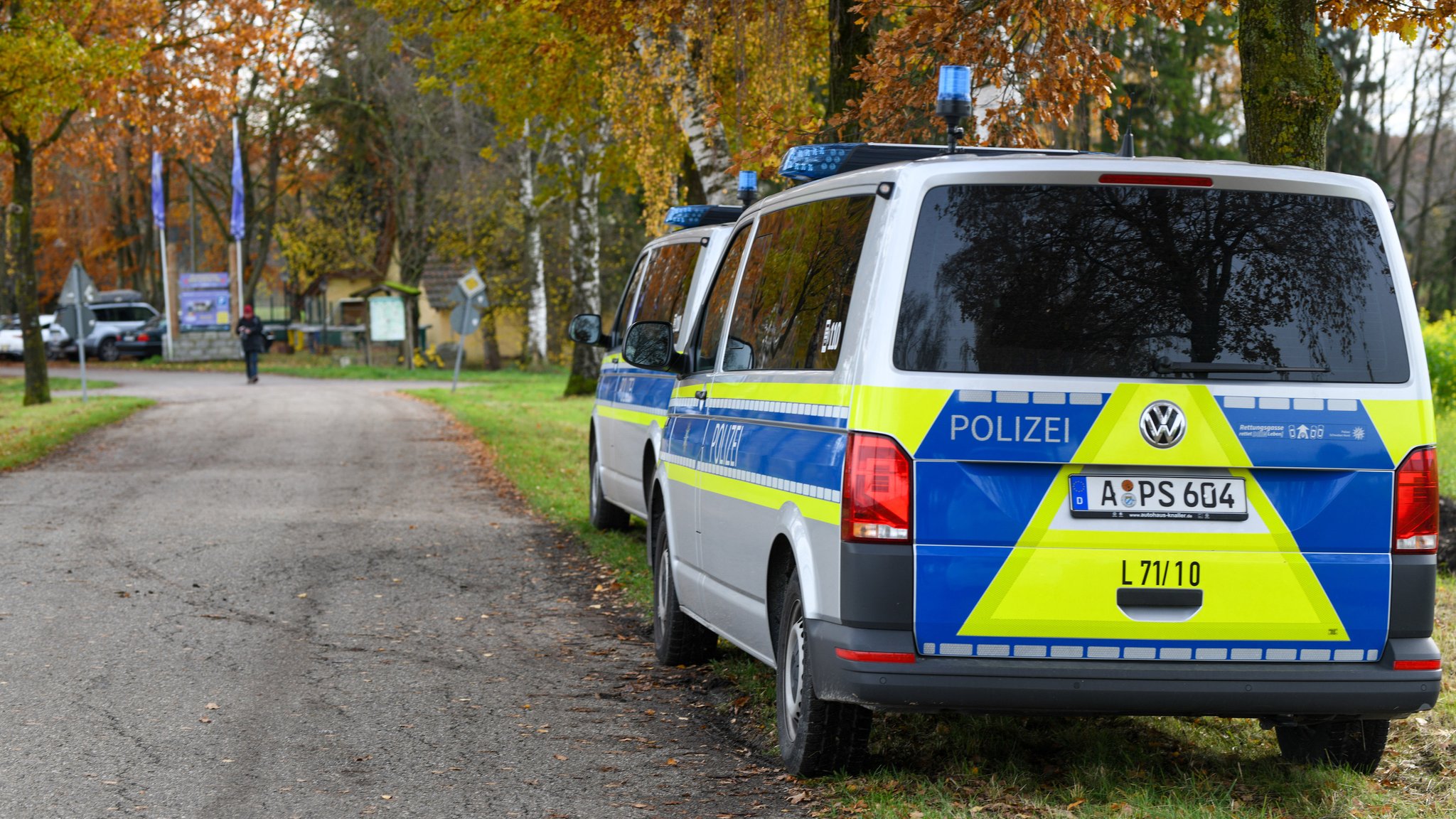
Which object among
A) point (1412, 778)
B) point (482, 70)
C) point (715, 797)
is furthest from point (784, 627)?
point (482, 70)

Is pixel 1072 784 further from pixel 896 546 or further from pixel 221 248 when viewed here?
pixel 221 248

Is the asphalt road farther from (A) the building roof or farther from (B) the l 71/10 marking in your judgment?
(A) the building roof

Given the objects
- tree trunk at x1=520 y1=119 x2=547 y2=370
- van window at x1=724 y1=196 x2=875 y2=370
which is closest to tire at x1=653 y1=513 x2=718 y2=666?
van window at x1=724 y1=196 x2=875 y2=370

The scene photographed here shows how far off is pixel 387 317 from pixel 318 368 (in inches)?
110

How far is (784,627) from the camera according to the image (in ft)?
18.8

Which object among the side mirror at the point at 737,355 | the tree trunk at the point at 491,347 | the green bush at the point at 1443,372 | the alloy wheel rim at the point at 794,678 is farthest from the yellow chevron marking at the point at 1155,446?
the tree trunk at the point at 491,347

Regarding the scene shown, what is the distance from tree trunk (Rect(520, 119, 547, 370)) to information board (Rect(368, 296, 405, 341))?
3974mm

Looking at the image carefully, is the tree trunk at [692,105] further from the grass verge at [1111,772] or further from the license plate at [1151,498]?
the license plate at [1151,498]

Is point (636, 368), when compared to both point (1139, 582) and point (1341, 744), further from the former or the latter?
point (1139, 582)

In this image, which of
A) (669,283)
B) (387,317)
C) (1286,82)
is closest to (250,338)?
(387,317)

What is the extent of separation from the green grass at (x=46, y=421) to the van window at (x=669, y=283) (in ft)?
32.3

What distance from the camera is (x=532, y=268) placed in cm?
4803

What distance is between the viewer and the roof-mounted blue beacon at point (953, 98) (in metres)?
6.14

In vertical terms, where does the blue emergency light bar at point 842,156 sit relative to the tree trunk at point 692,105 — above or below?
below
